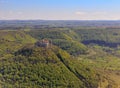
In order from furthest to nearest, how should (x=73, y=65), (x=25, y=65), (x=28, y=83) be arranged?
(x=73, y=65)
(x=25, y=65)
(x=28, y=83)

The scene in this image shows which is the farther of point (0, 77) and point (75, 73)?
point (75, 73)

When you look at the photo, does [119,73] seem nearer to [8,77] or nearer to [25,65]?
[25,65]

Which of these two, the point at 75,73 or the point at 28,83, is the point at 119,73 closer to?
the point at 75,73

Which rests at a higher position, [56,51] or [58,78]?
[56,51]

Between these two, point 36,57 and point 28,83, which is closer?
point 28,83

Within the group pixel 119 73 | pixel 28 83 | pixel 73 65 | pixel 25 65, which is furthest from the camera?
pixel 119 73

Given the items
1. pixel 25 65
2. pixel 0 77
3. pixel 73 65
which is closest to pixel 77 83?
pixel 73 65

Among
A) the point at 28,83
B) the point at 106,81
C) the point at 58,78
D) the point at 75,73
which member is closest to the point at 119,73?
Answer: the point at 106,81

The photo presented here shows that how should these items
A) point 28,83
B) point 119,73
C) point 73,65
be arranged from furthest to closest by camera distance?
1. point 119,73
2. point 73,65
3. point 28,83

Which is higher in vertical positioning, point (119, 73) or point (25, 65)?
point (25, 65)
